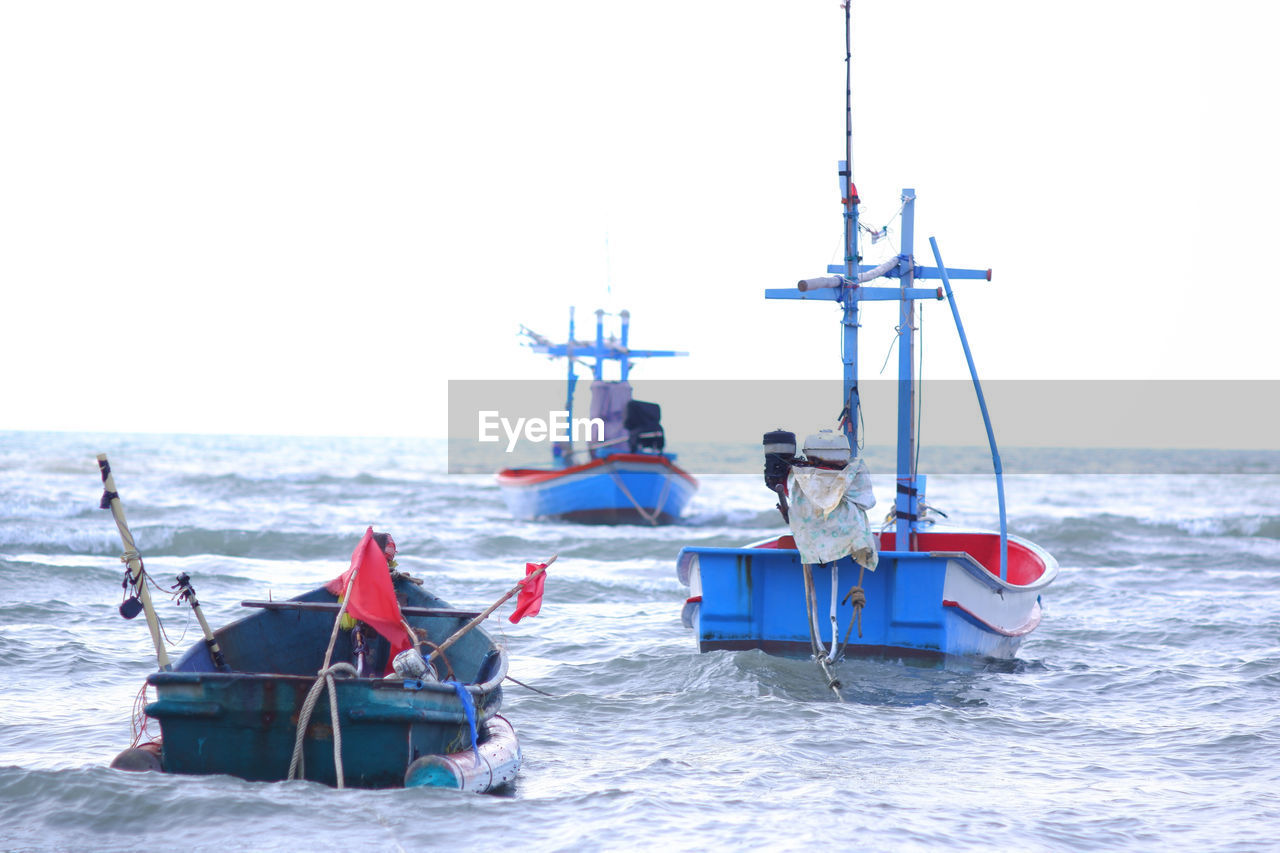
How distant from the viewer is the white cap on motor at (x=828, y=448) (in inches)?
348

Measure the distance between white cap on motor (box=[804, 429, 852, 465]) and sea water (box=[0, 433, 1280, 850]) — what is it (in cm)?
188

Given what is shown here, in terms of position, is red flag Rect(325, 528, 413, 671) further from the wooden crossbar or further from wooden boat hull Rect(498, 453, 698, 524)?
wooden boat hull Rect(498, 453, 698, 524)

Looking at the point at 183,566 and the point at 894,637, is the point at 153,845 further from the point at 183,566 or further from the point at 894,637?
the point at 183,566

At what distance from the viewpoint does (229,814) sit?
584 centimetres

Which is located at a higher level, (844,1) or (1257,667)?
(844,1)

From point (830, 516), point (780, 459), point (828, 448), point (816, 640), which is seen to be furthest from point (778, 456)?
point (816, 640)

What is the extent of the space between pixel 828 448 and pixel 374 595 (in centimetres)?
377

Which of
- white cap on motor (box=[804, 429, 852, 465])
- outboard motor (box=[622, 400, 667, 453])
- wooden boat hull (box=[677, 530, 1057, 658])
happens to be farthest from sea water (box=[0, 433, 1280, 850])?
outboard motor (box=[622, 400, 667, 453])

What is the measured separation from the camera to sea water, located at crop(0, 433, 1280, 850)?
584cm

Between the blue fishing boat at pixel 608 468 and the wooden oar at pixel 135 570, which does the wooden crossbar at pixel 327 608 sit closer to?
the wooden oar at pixel 135 570

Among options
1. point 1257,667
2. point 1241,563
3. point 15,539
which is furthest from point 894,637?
point 15,539

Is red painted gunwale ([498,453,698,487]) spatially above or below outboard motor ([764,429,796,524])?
below

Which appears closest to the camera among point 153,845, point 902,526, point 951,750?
point 153,845

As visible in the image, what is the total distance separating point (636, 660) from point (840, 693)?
2272 millimetres
